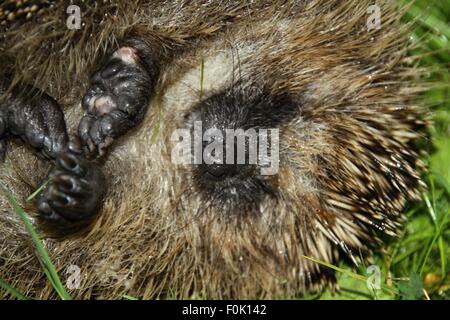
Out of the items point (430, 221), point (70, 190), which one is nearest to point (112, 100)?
point (70, 190)

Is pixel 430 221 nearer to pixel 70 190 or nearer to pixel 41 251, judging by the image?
pixel 70 190

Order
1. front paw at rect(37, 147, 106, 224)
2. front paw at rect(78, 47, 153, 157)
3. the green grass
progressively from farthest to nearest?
the green grass → front paw at rect(78, 47, 153, 157) → front paw at rect(37, 147, 106, 224)

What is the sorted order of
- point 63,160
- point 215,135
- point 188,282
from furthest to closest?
point 188,282, point 215,135, point 63,160

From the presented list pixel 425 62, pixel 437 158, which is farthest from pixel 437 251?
pixel 425 62

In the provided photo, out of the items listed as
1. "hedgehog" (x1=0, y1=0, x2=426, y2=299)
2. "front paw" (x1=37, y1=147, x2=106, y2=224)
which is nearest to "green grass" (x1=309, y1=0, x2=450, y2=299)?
"hedgehog" (x1=0, y1=0, x2=426, y2=299)

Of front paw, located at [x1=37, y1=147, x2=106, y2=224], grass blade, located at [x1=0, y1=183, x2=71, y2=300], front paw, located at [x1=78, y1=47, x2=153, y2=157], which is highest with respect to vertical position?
front paw, located at [x1=78, y1=47, x2=153, y2=157]

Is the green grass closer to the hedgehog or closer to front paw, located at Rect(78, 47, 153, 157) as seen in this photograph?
the hedgehog

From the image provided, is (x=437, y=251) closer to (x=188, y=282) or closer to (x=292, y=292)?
(x=292, y=292)
